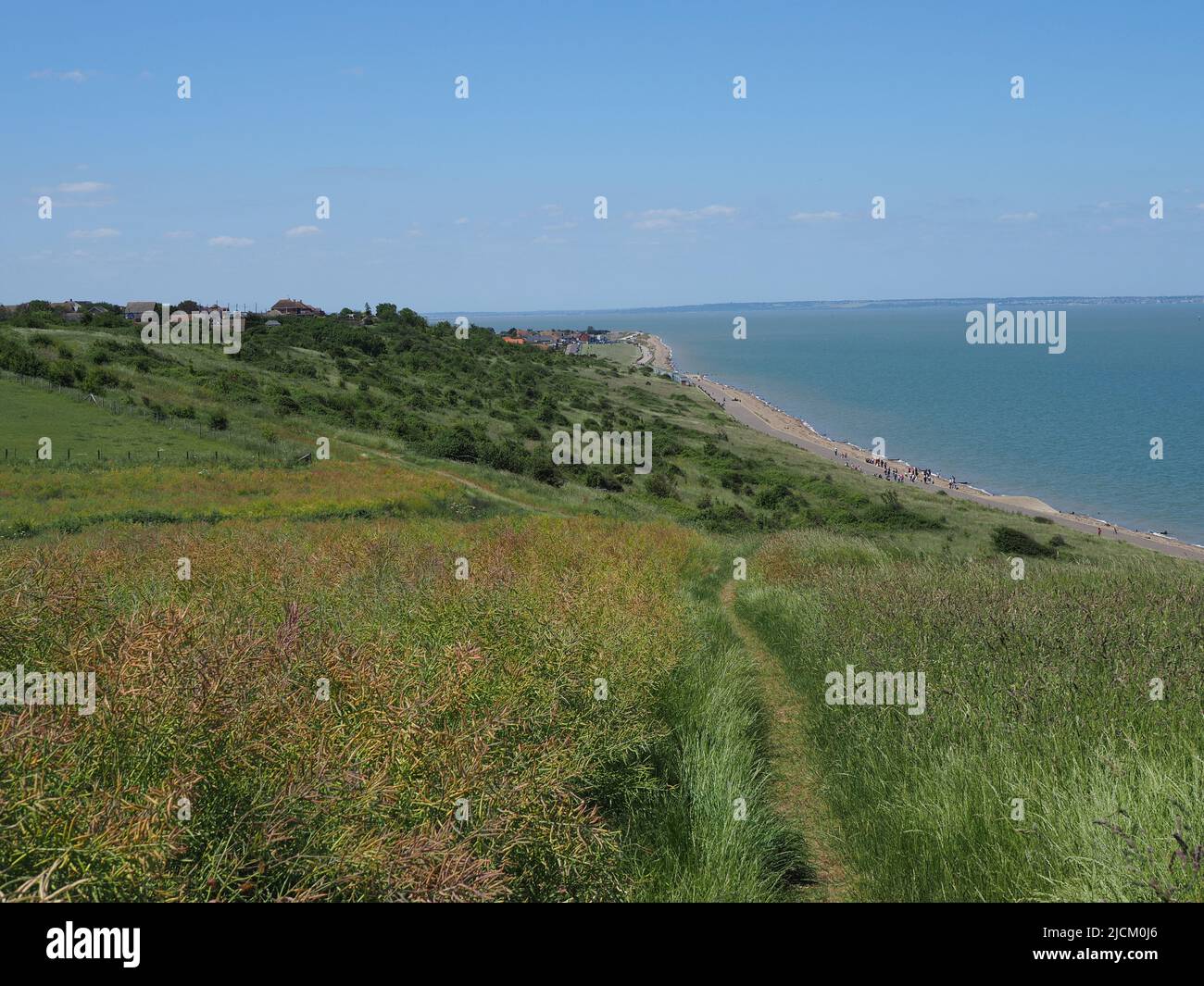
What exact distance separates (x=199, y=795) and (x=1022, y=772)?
487 cm

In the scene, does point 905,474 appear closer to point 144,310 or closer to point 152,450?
point 152,450

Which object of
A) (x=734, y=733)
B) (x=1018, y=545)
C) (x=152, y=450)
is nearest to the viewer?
(x=734, y=733)

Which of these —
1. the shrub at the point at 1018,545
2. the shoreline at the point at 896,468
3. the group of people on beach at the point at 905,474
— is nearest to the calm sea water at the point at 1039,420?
the shoreline at the point at 896,468

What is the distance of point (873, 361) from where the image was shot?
198 meters

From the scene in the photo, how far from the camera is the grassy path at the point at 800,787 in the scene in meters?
6.28

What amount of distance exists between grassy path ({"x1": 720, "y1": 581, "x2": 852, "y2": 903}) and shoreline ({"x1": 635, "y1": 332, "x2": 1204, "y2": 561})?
42257 millimetres

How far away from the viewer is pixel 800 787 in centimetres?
793

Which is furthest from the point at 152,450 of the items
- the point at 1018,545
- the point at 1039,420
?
the point at 1039,420

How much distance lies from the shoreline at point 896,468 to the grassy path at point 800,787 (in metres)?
42.3

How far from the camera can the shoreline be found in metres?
49.2

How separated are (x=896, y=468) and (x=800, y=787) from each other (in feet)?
220

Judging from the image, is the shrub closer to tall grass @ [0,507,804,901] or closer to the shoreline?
the shoreline

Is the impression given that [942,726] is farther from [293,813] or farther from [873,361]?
[873,361]

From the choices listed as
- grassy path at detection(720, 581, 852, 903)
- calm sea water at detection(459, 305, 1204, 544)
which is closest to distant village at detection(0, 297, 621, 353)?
calm sea water at detection(459, 305, 1204, 544)
